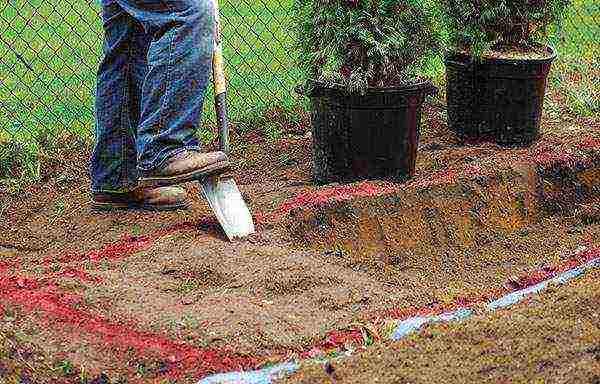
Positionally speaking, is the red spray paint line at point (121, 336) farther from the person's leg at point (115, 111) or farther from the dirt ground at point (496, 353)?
the person's leg at point (115, 111)

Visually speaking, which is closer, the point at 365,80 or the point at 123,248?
the point at 123,248

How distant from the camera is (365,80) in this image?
5.09 meters

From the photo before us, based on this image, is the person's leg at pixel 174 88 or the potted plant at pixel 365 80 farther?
the potted plant at pixel 365 80

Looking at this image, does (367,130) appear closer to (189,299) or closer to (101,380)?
(189,299)

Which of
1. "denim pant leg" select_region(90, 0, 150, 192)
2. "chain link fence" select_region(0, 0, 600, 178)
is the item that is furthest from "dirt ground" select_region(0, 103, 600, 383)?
"chain link fence" select_region(0, 0, 600, 178)

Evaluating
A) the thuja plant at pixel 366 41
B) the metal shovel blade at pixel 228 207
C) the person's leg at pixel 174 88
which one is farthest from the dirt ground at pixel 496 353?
the thuja plant at pixel 366 41

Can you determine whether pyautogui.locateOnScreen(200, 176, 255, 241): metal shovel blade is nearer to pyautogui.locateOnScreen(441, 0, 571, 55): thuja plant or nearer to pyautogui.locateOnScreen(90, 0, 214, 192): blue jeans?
pyautogui.locateOnScreen(90, 0, 214, 192): blue jeans

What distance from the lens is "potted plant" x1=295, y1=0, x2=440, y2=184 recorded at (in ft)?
16.7

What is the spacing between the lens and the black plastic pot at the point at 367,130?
5117mm

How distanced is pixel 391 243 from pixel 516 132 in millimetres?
1432

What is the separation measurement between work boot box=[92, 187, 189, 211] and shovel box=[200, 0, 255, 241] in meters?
0.44

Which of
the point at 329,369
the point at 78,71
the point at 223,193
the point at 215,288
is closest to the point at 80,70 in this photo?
the point at 78,71

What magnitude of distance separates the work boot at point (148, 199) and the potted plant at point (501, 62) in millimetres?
1839

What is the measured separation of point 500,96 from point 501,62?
20cm
